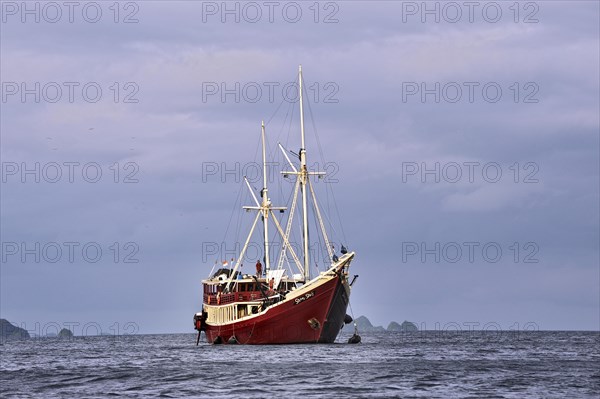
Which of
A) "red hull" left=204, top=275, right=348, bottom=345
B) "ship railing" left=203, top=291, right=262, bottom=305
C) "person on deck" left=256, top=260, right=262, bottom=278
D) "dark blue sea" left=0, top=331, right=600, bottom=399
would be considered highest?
"person on deck" left=256, top=260, right=262, bottom=278

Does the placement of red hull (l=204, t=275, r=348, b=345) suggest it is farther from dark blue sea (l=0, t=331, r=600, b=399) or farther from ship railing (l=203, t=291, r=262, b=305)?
dark blue sea (l=0, t=331, r=600, b=399)

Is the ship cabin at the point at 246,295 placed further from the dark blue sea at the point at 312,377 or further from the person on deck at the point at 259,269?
the dark blue sea at the point at 312,377

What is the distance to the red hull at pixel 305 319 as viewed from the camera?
9481 centimetres

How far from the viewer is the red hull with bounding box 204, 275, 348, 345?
94.8 m

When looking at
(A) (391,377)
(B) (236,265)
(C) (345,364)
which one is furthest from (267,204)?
(A) (391,377)

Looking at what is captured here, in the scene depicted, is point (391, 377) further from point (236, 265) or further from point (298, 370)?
point (236, 265)

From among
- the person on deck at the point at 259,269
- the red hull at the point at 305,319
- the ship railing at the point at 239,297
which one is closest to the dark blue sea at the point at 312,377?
the red hull at the point at 305,319

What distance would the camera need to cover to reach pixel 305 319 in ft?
315

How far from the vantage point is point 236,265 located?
10781 centimetres

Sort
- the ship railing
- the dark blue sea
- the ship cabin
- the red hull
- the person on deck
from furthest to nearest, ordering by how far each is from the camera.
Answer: the person on deck, the ship railing, the ship cabin, the red hull, the dark blue sea

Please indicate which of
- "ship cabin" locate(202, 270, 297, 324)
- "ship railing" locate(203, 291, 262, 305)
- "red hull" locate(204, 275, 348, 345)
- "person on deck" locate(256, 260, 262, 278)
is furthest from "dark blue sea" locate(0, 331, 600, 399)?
"person on deck" locate(256, 260, 262, 278)

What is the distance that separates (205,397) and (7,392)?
13018 millimetres

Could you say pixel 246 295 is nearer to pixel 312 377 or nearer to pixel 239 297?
pixel 239 297

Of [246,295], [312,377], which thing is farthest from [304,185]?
[312,377]
